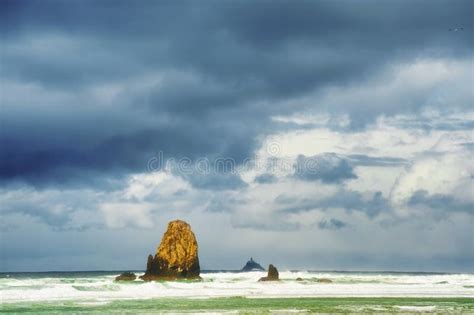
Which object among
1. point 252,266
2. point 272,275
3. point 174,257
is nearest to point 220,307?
point 174,257

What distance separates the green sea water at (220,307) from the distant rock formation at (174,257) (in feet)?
Answer: 93.5

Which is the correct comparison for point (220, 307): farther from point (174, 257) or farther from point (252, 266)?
point (252, 266)

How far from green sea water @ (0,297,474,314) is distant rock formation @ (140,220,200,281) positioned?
93.5 feet

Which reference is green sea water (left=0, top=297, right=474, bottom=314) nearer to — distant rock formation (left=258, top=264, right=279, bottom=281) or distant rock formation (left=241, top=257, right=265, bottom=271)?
distant rock formation (left=258, top=264, right=279, bottom=281)

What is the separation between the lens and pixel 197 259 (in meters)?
80.8

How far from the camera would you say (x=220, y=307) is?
4172 centimetres

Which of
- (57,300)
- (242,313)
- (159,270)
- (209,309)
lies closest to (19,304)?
(57,300)

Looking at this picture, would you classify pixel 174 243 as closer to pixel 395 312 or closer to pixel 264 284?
pixel 264 284

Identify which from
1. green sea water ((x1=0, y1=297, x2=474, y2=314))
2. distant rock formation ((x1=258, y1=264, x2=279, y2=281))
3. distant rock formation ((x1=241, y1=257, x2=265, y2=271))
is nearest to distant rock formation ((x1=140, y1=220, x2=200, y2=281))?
distant rock formation ((x1=258, y1=264, x2=279, y2=281))

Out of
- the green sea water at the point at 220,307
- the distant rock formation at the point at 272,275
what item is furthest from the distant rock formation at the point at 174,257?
the green sea water at the point at 220,307

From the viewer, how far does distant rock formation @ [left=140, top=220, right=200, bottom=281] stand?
3044 inches

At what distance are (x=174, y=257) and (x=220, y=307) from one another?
121ft

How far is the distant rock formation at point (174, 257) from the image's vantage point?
3044 inches

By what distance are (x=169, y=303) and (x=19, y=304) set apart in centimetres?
1135
